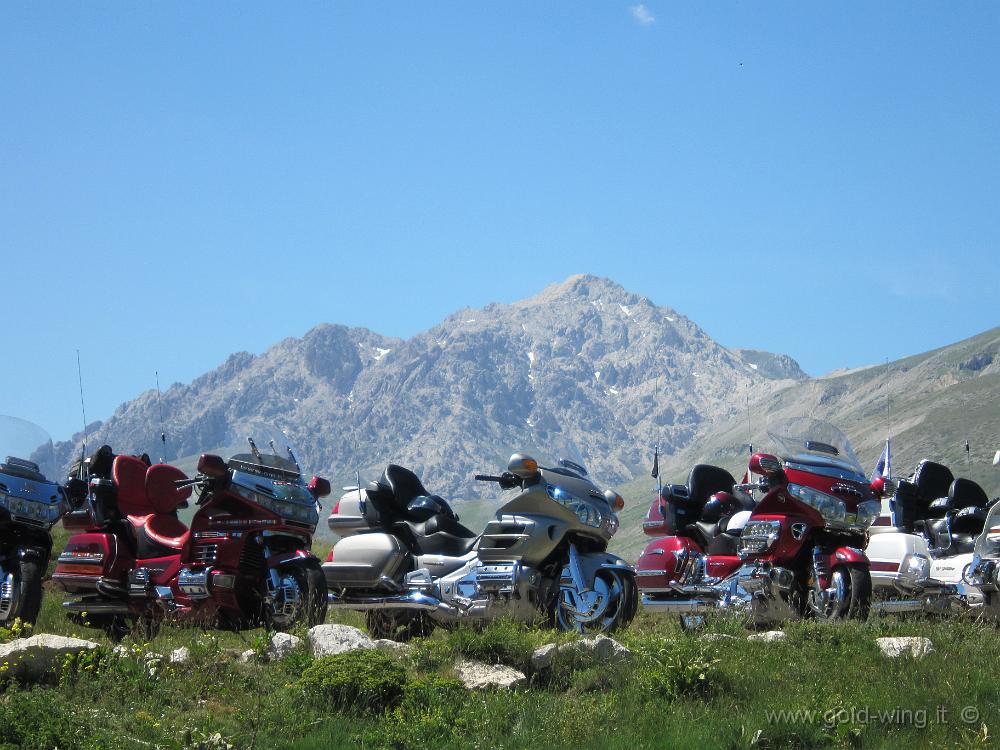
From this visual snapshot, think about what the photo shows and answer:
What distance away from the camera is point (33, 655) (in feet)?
27.6

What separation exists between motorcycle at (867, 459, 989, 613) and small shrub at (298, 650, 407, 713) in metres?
6.01

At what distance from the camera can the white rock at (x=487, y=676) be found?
8336 millimetres

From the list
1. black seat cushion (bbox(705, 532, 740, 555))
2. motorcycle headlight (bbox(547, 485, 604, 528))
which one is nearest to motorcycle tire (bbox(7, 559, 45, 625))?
motorcycle headlight (bbox(547, 485, 604, 528))

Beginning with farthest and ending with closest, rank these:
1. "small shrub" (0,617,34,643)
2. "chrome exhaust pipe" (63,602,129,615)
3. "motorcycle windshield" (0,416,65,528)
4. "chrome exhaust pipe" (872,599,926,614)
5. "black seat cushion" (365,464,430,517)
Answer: "black seat cushion" (365,464,430,517), "chrome exhaust pipe" (872,599,926,614), "chrome exhaust pipe" (63,602,129,615), "motorcycle windshield" (0,416,65,528), "small shrub" (0,617,34,643)

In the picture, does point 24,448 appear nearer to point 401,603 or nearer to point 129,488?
point 129,488

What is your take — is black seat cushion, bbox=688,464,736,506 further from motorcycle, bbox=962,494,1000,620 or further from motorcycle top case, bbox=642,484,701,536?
motorcycle, bbox=962,494,1000,620

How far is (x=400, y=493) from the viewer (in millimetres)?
13086

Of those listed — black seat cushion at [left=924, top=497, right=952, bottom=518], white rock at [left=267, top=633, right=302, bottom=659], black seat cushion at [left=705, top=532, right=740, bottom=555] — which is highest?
black seat cushion at [left=924, top=497, right=952, bottom=518]

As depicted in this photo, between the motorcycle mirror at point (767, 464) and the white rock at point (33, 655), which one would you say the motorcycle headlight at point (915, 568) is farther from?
the white rock at point (33, 655)

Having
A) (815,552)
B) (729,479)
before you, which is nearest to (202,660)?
(815,552)

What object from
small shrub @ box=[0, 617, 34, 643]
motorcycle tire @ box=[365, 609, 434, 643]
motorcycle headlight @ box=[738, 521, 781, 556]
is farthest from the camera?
motorcycle tire @ box=[365, 609, 434, 643]

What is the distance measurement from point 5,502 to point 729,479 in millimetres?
8011

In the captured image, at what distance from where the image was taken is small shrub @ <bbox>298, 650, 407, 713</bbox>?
7.89 metres

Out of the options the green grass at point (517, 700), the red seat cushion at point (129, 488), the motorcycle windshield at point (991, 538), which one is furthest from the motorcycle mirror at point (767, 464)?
the red seat cushion at point (129, 488)
